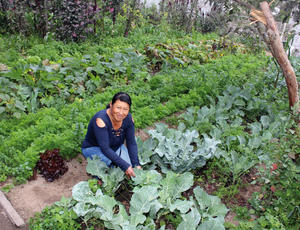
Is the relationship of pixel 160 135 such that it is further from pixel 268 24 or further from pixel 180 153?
pixel 268 24

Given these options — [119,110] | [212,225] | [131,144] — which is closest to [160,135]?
[131,144]

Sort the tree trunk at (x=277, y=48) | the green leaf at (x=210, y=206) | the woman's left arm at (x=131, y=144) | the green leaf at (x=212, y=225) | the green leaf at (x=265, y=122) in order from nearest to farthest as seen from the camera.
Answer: the green leaf at (x=212, y=225) < the green leaf at (x=210, y=206) < the woman's left arm at (x=131, y=144) < the tree trunk at (x=277, y=48) < the green leaf at (x=265, y=122)

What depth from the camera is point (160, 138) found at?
3.97 m

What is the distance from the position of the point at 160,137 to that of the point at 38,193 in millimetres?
1665

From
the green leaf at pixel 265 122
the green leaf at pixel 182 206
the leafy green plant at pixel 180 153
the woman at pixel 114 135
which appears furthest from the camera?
the green leaf at pixel 265 122

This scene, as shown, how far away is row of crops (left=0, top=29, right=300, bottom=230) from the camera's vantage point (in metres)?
3.03

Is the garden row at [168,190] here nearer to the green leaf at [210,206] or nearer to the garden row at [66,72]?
the green leaf at [210,206]

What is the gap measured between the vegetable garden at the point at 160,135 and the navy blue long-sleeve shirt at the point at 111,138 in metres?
0.16

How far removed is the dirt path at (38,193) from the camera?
312 cm

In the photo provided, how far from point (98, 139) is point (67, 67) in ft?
8.81

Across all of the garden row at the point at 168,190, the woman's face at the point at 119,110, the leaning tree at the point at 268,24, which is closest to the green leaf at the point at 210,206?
the garden row at the point at 168,190

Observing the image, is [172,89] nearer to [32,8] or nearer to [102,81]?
[102,81]

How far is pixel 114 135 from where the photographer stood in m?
3.49

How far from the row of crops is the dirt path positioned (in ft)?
0.48
